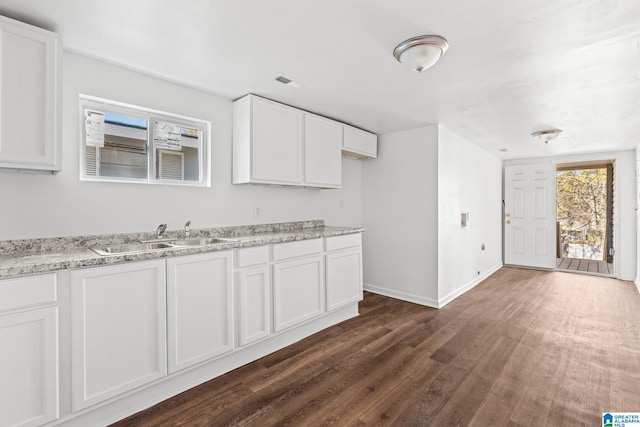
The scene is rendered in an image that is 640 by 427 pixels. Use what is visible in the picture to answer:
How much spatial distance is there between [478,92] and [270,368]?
3.05 meters

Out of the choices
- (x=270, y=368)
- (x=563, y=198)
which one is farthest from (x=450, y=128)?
(x=563, y=198)

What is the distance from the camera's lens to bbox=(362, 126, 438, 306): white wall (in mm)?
3777

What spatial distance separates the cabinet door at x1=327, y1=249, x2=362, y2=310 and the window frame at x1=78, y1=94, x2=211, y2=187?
1524mm

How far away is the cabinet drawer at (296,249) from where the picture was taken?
2.61 meters

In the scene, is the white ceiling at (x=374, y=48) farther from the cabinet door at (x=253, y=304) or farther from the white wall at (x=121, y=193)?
the cabinet door at (x=253, y=304)

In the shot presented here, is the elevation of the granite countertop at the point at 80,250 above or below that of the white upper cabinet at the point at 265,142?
below

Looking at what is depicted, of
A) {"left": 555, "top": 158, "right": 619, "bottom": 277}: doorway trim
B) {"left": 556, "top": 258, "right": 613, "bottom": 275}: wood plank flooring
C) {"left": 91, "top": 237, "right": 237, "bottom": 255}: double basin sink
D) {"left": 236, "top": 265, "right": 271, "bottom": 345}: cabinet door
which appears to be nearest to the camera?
{"left": 91, "top": 237, "right": 237, "bottom": 255}: double basin sink

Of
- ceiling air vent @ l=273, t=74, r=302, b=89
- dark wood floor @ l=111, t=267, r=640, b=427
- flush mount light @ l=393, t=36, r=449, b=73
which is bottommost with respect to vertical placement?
dark wood floor @ l=111, t=267, r=640, b=427

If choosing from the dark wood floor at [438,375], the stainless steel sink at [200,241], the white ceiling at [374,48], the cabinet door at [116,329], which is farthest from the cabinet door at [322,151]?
the cabinet door at [116,329]

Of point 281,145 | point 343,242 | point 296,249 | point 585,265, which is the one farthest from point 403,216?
point 585,265

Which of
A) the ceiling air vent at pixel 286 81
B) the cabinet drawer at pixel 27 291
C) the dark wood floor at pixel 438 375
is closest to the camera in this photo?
the cabinet drawer at pixel 27 291

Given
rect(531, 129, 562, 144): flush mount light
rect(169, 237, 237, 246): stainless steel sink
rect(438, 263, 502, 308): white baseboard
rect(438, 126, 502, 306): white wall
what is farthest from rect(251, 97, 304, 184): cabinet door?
rect(531, 129, 562, 144): flush mount light

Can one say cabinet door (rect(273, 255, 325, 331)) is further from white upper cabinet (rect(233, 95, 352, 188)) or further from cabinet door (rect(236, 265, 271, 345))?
white upper cabinet (rect(233, 95, 352, 188))

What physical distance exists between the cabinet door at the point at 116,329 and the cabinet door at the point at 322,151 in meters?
1.90
